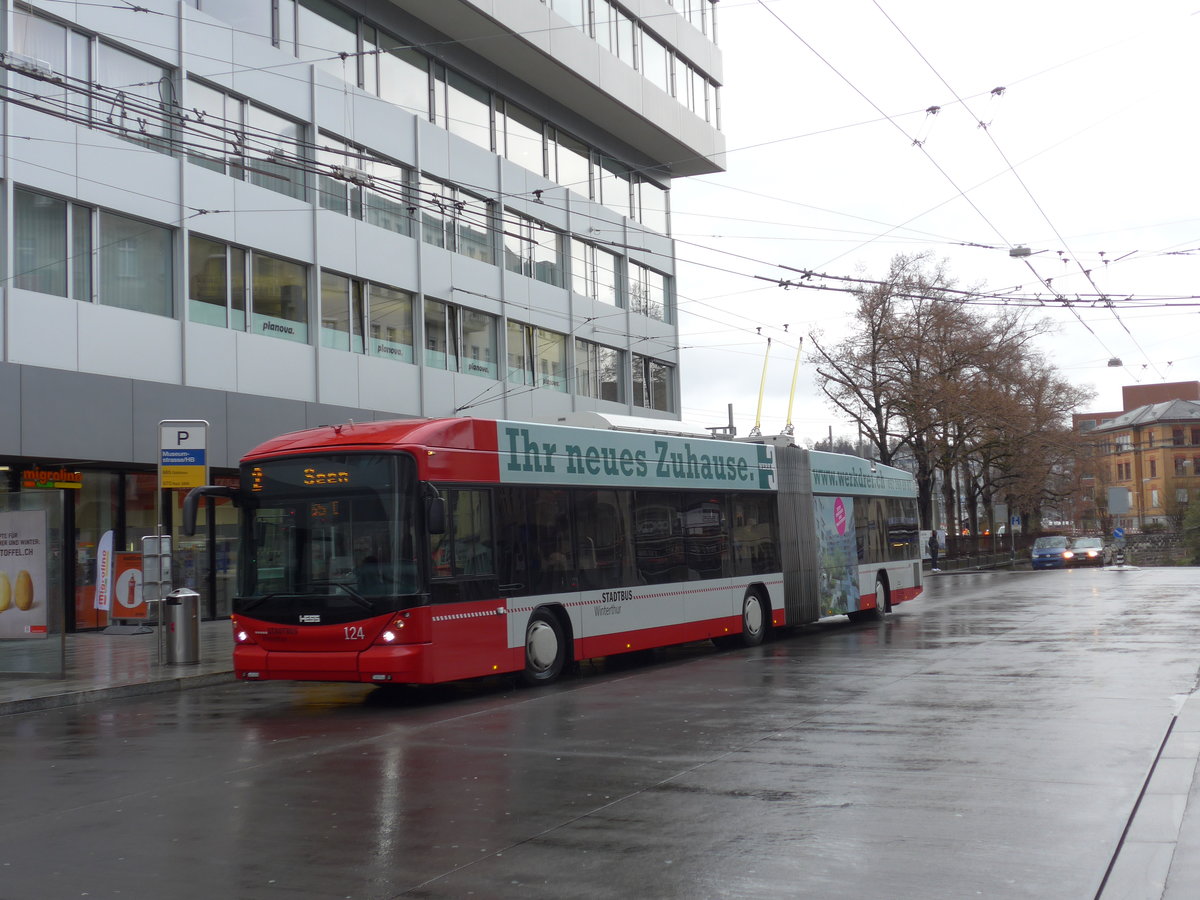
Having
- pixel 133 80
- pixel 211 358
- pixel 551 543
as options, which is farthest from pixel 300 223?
pixel 551 543

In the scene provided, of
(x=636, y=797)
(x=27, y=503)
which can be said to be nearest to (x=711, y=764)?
(x=636, y=797)

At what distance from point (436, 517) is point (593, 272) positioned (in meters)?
26.7

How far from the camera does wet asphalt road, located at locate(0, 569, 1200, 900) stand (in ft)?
19.4

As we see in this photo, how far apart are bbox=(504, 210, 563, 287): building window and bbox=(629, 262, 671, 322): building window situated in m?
4.63

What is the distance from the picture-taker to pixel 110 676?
52.5 ft

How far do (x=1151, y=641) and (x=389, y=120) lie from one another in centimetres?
2011

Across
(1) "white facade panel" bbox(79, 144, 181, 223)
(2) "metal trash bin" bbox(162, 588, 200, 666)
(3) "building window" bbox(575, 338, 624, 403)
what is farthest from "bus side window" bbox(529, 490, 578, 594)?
(3) "building window" bbox(575, 338, 624, 403)

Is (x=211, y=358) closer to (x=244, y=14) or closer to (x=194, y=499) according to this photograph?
(x=244, y=14)

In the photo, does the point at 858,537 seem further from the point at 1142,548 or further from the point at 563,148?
the point at 1142,548

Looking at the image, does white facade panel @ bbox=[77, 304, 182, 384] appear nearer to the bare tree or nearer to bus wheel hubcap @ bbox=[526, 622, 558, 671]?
bus wheel hubcap @ bbox=[526, 622, 558, 671]

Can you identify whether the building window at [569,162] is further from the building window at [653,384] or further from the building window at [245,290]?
the building window at [245,290]

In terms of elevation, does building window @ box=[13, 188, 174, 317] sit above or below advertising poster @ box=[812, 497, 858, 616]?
above

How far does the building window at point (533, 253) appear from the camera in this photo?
111ft

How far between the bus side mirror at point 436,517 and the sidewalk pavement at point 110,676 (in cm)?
506
